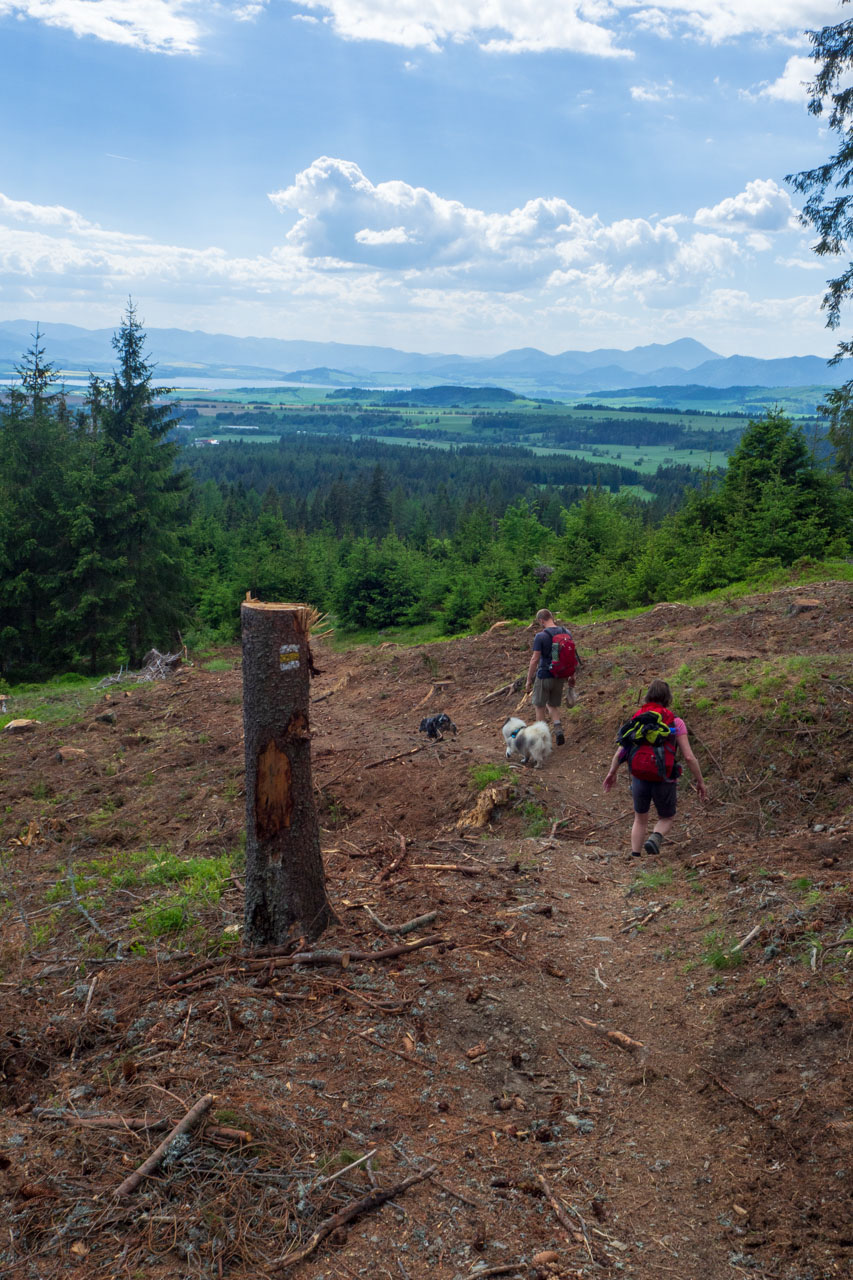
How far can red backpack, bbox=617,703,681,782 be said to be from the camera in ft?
24.1

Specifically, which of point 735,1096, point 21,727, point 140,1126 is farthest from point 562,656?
point 21,727

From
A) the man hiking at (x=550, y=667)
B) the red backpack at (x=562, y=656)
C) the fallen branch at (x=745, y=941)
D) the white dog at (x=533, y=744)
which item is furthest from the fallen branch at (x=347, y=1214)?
the red backpack at (x=562, y=656)

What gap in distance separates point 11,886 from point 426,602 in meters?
21.8

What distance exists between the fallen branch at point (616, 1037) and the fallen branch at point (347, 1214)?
157 cm

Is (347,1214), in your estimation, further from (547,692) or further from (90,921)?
(547,692)

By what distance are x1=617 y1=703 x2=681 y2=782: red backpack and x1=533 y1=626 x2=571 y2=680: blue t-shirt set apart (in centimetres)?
324

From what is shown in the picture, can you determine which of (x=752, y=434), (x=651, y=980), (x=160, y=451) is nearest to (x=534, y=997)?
(x=651, y=980)

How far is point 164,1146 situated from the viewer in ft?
11.3

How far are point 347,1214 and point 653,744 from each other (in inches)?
194

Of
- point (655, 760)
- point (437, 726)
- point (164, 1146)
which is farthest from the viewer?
point (437, 726)

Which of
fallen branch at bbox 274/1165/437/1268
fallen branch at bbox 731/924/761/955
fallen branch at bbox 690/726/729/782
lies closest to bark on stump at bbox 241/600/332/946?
fallen branch at bbox 274/1165/437/1268

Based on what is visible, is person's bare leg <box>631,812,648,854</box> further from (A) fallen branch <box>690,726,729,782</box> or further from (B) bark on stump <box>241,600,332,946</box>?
(B) bark on stump <box>241,600,332,946</box>

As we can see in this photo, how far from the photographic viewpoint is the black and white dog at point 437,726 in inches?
472

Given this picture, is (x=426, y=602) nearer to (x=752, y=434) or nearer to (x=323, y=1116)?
(x=752, y=434)
